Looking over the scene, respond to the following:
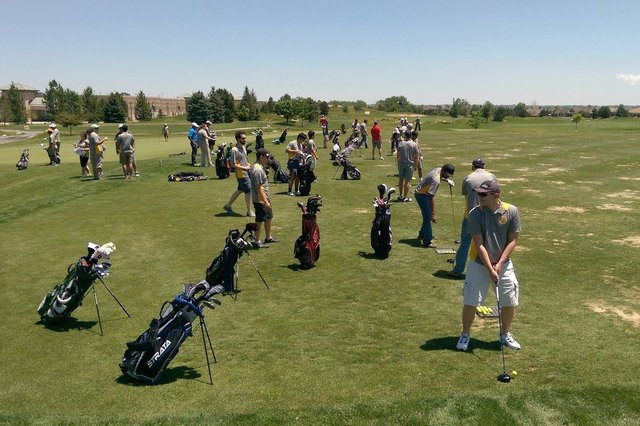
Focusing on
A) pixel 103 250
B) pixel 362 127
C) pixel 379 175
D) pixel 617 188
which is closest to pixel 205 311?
pixel 103 250

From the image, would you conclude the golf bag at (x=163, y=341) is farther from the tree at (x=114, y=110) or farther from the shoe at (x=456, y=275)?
the tree at (x=114, y=110)

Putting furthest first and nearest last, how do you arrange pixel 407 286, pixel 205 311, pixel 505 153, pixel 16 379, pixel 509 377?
pixel 505 153 → pixel 407 286 → pixel 205 311 → pixel 16 379 → pixel 509 377

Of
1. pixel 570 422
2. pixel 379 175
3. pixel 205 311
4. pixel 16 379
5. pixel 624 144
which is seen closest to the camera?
pixel 570 422

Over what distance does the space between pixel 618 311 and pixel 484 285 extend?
124 inches

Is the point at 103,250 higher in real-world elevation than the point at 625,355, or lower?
higher

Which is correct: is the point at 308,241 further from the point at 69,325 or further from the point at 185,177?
the point at 185,177

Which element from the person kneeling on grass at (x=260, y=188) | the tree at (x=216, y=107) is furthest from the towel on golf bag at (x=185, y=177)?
the tree at (x=216, y=107)

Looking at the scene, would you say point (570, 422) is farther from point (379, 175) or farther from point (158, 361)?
point (379, 175)

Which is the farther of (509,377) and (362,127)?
(362,127)

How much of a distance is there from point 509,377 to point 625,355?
181cm

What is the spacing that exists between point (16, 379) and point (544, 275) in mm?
9314

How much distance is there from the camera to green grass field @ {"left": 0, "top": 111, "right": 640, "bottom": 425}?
574 centimetres

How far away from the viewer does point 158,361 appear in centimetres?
644

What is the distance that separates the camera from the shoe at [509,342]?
7000 millimetres
